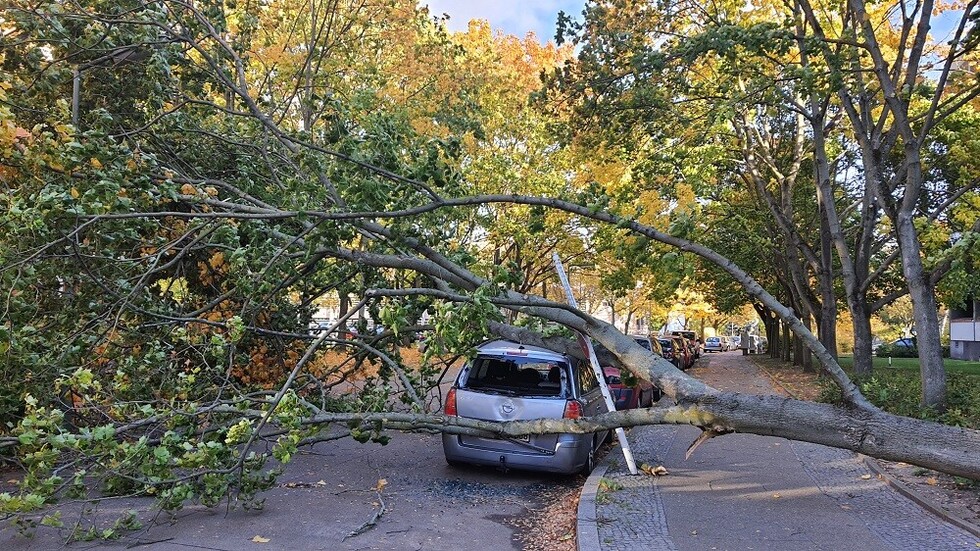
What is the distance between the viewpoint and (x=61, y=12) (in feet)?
26.5

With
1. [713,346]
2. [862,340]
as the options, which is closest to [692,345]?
[862,340]

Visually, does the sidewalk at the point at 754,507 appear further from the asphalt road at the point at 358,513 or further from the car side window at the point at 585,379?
the car side window at the point at 585,379

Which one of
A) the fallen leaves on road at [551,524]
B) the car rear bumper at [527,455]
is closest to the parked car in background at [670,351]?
the car rear bumper at [527,455]

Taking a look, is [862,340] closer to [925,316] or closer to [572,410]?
[925,316]

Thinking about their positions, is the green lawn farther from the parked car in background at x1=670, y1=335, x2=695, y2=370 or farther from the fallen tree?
the fallen tree

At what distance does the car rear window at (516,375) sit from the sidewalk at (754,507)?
1.25 metres

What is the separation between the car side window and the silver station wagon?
27 mm

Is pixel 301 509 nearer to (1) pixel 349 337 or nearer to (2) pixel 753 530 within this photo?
(1) pixel 349 337

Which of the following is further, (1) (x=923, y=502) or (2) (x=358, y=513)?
(1) (x=923, y=502)

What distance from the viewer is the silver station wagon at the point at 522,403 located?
8.70 metres

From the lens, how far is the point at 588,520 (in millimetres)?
6895

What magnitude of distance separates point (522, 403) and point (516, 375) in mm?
982

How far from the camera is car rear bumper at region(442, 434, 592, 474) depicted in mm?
8695

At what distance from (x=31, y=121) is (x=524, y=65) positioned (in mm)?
16173
